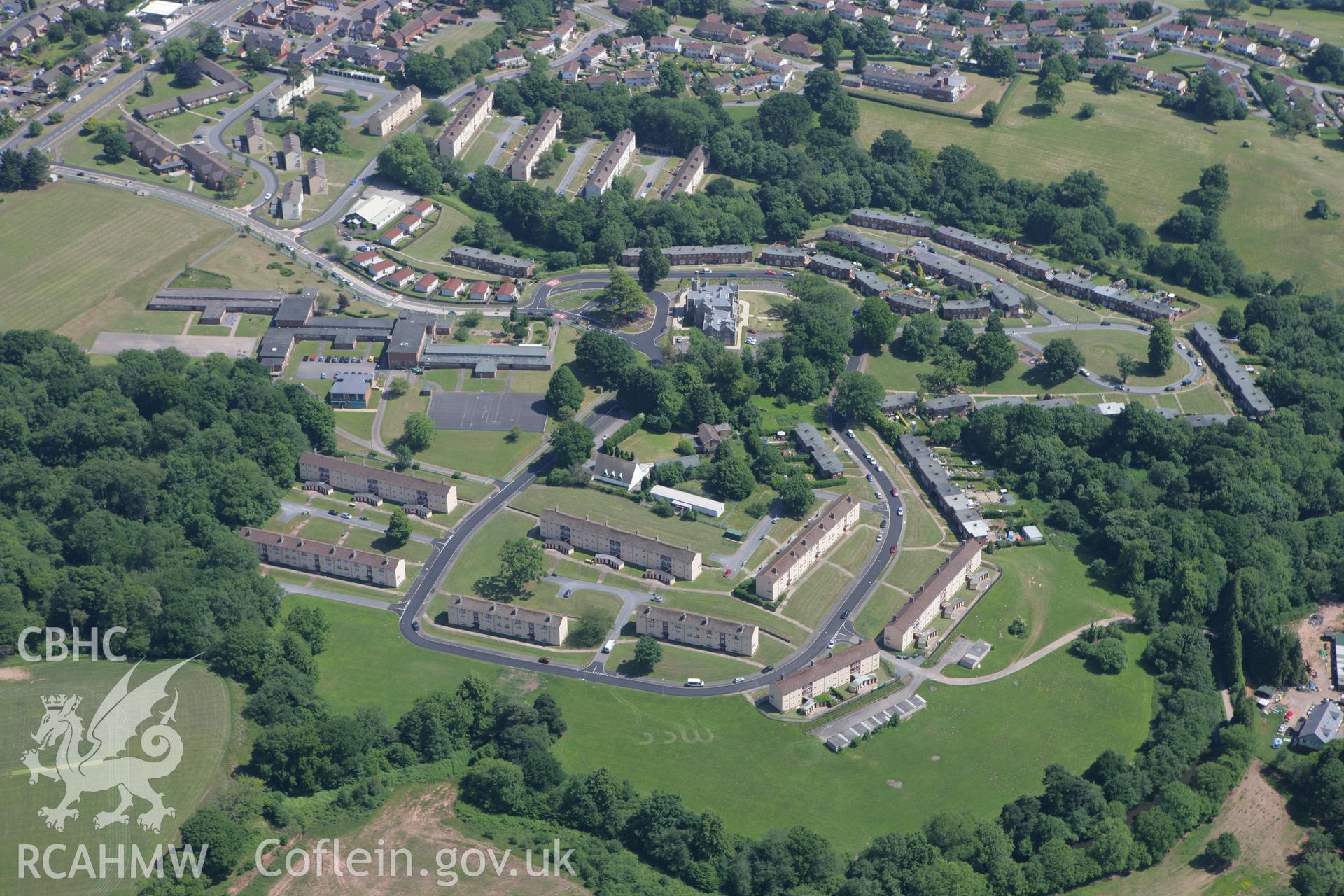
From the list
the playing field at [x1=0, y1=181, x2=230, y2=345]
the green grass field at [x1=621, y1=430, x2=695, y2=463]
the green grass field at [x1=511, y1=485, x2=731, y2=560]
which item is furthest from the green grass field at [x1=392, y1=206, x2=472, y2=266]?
the green grass field at [x1=511, y1=485, x2=731, y2=560]

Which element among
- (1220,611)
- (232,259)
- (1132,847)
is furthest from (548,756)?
(232,259)

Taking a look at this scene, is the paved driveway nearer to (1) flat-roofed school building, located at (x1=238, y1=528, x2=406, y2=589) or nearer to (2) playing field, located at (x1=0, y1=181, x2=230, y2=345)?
(1) flat-roofed school building, located at (x1=238, y1=528, x2=406, y2=589)

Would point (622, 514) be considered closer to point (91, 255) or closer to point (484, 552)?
point (484, 552)

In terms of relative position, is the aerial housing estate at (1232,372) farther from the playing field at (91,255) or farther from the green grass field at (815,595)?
the playing field at (91,255)

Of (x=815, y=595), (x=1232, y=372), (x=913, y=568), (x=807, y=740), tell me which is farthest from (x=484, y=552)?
(x=1232, y=372)

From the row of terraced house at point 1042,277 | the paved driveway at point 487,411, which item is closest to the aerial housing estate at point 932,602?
the paved driveway at point 487,411

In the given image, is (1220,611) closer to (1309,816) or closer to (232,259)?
(1309,816)
